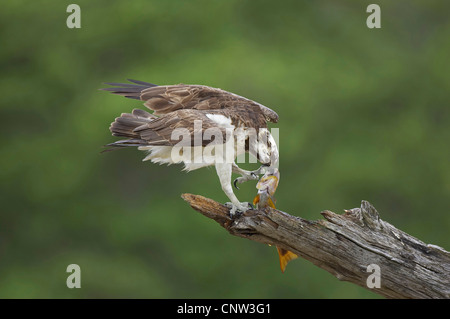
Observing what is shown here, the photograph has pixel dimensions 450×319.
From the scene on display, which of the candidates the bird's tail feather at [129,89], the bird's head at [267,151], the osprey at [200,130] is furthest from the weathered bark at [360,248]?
the bird's tail feather at [129,89]

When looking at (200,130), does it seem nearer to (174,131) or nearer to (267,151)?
(174,131)

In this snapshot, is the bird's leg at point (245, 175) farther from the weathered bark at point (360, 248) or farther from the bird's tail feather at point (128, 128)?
the bird's tail feather at point (128, 128)

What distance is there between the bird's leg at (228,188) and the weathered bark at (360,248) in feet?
0.17

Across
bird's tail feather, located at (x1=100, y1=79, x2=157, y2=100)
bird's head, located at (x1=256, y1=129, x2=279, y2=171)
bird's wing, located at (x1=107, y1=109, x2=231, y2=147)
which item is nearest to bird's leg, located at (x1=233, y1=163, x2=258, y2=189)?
bird's head, located at (x1=256, y1=129, x2=279, y2=171)

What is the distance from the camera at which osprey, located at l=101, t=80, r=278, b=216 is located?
3.34 metres

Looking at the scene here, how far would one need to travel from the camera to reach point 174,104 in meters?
3.66

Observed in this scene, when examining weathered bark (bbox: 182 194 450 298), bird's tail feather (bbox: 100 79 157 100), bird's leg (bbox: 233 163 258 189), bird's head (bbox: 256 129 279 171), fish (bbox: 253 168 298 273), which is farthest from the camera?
bird's tail feather (bbox: 100 79 157 100)

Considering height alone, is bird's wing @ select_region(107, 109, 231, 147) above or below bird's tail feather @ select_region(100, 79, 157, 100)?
below

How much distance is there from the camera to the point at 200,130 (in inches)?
130

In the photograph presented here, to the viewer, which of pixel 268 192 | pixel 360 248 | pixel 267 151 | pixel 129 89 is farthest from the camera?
pixel 129 89

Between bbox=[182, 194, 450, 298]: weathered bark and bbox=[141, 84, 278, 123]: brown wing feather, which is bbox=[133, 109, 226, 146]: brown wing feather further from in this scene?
bbox=[182, 194, 450, 298]: weathered bark

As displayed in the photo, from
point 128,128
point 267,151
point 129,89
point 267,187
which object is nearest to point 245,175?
point 267,151

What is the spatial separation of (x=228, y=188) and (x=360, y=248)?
2.51 feet

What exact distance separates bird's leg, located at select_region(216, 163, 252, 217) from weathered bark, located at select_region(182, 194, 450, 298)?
5cm
